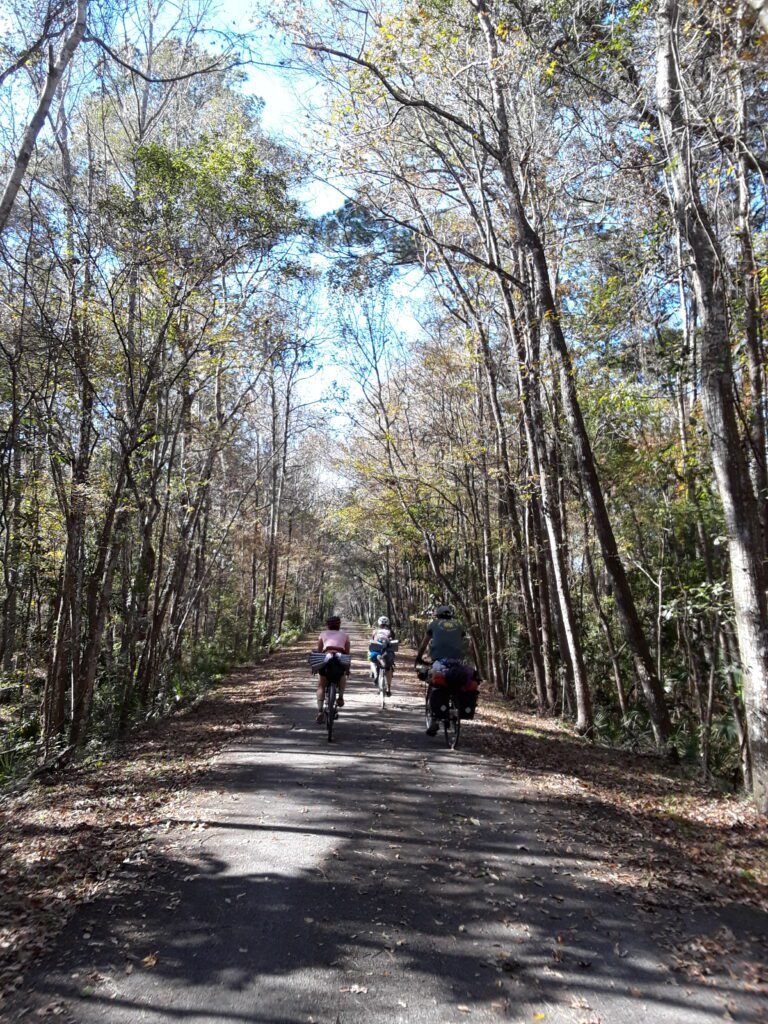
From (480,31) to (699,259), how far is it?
6.77m

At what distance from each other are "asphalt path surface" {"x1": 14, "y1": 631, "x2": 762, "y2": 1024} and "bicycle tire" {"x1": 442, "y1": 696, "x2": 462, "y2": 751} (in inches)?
87.7

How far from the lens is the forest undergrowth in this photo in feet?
13.0

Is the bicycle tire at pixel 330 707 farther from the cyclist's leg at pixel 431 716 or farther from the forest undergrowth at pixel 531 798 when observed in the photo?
the forest undergrowth at pixel 531 798

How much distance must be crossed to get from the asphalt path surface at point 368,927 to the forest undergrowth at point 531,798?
164 millimetres

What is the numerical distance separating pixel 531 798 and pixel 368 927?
303cm

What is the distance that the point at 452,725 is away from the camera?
865 cm

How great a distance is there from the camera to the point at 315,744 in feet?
27.5

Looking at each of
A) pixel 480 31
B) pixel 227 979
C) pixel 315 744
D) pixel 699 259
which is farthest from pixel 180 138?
pixel 227 979

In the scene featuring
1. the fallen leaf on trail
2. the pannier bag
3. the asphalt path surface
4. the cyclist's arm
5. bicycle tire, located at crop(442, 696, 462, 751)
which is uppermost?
the cyclist's arm

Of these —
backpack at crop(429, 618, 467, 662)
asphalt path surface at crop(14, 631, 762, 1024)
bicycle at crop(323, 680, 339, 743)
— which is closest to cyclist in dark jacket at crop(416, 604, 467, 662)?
backpack at crop(429, 618, 467, 662)

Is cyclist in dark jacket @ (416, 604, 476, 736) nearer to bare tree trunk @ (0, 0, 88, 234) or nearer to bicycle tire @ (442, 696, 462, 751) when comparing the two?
bicycle tire @ (442, 696, 462, 751)

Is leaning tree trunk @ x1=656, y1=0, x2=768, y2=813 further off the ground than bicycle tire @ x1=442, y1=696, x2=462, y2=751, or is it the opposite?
leaning tree trunk @ x1=656, y1=0, x2=768, y2=813

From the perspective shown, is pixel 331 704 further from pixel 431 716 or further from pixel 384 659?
Answer: pixel 384 659

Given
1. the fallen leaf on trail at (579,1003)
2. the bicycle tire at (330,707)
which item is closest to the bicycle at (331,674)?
the bicycle tire at (330,707)
